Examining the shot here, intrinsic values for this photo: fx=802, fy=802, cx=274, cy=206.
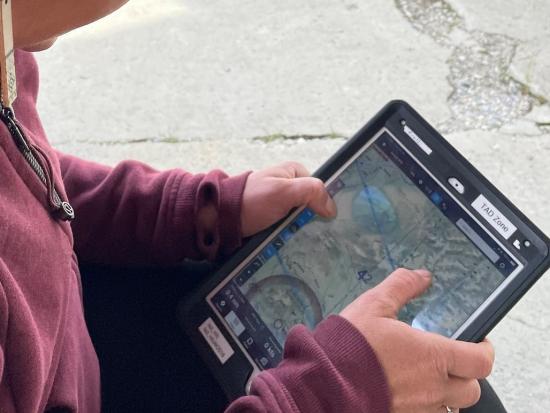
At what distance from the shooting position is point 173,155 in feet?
4.98

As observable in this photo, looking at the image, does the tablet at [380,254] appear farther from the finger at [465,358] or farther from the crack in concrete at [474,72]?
the crack in concrete at [474,72]

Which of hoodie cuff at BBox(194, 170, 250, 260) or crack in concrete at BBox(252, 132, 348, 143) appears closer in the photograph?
hoodie cuff at BBox(194, 170, 250, 260)

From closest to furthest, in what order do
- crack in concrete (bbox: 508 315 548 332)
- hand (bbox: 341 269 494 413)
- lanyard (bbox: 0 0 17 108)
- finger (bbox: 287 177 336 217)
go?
lanyard (bbox: 0 0 17 108)
hand (bbox: 341 269 494 413)
finger (bbox: 287 177 336 217)
crack in concrete (bbox: 508 315 548 332)

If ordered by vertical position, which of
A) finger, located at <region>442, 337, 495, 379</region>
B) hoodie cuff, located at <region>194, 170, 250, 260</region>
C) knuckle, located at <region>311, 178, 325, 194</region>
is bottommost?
hoodie cuff, located at <region>194, 170, 250, 260</region>

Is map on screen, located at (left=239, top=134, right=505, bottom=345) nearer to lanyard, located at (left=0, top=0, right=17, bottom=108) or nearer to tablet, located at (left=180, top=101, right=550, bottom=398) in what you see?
tablet, located at (left=180, top=101, right=550, bottom=398)

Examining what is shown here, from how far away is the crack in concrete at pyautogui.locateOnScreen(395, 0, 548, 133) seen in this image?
1.52m

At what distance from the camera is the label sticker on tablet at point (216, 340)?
29.9 inches

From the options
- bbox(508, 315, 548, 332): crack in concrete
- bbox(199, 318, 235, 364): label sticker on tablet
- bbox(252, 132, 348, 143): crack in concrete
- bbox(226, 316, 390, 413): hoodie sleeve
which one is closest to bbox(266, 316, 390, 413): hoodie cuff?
bbox(226, 316, 390, 413): hoodie sleeve

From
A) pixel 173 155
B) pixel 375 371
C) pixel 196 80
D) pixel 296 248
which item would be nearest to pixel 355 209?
pixel 296 248

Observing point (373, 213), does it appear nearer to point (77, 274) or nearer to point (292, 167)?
point (292, 167)

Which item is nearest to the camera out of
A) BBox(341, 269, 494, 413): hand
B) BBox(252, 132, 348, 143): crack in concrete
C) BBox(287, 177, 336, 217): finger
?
BBox(341, 269, 494, 413): hand

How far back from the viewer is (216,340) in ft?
2.53

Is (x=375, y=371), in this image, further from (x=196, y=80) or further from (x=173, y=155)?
(x=196, y=80)

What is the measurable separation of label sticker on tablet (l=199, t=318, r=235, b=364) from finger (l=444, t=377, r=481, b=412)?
203 mm
